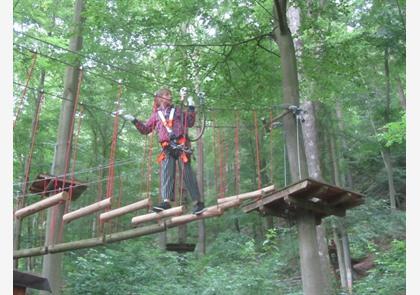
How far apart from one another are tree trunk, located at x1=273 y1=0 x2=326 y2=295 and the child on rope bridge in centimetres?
152

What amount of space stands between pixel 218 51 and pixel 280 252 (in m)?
6.48

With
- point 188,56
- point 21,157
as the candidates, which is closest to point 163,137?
point 188,56

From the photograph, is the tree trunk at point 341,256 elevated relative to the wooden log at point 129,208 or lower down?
lower down

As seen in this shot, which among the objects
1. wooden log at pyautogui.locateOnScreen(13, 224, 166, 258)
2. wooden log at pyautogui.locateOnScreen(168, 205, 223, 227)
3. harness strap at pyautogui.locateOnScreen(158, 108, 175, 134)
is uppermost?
harness strap at pyautogui.locateOnScreen(158, 108, 175, 134)

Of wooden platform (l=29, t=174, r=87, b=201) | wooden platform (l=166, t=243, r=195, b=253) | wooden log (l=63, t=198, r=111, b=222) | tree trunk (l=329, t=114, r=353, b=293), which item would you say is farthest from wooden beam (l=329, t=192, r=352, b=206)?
wooden platform (l=166, t=243, r=195, b=253)

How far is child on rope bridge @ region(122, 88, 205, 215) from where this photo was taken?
578 centimetres

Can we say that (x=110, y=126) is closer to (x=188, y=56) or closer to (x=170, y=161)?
(x=188, y=56)

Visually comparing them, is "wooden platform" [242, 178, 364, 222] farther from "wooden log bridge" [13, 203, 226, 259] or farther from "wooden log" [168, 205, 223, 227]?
"wooden log bridge" [13, 203, 226, 259]

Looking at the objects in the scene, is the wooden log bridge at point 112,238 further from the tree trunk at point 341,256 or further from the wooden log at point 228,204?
the tree trunk at point 341,256

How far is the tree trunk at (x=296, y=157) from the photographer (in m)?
6.05

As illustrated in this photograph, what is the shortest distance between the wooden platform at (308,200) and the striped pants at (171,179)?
898 mm

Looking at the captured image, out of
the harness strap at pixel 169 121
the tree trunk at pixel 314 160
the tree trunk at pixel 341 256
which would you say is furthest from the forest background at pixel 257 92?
the harness strap at pixel 169 121

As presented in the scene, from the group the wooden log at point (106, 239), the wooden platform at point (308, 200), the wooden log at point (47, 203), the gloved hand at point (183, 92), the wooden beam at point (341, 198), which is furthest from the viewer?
the gloved hand at point (183, 92)

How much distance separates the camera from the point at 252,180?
1745cm
